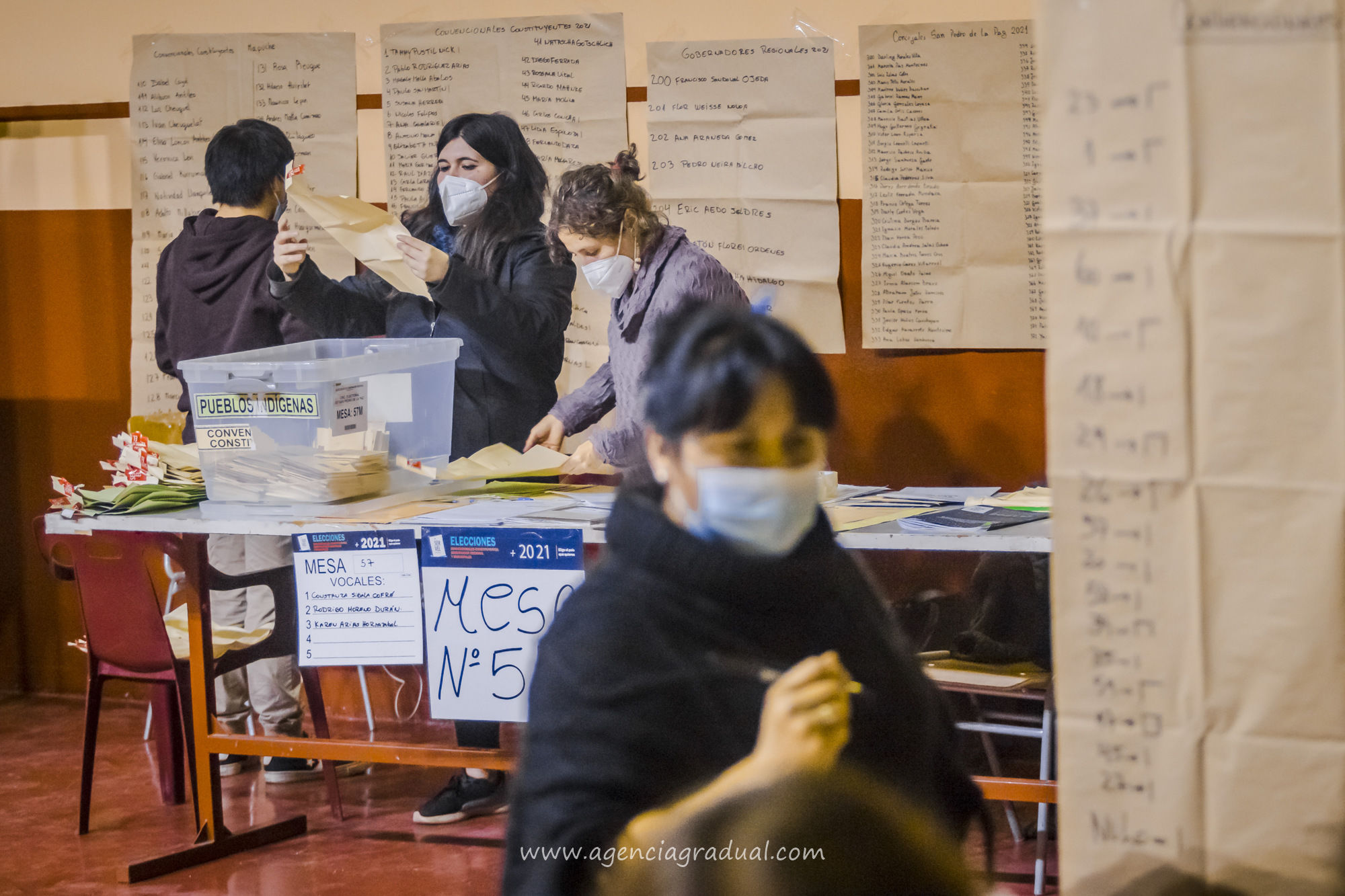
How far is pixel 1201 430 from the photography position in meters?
1.11

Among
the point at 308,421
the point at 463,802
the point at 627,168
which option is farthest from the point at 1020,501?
the point at 463,802

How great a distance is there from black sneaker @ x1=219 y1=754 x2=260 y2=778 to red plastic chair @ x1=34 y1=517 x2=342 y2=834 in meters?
0.42

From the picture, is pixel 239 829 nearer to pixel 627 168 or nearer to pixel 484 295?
pixel 484 295

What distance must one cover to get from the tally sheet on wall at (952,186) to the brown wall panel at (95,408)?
10 cm

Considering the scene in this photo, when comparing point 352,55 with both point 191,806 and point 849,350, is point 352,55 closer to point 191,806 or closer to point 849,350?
point 849,350

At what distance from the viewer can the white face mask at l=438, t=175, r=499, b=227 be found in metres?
3.97

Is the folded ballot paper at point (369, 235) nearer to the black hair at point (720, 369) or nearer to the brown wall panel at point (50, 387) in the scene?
the brown wall panel at point (50, 387)

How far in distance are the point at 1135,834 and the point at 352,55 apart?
3.96 m

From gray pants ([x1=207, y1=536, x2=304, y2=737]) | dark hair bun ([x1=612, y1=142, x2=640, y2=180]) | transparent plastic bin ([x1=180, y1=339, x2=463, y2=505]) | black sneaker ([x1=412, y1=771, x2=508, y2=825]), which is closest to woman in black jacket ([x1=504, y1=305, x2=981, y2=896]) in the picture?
transparent plastic bin ([x1=180, y1=339, x2=463, y2=505])

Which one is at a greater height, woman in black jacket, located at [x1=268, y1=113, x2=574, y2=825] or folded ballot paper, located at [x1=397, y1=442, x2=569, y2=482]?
woman in black jacket, located at [x1=268, y1=113, x2=574, y2=825]

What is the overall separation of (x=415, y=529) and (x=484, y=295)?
1292mm

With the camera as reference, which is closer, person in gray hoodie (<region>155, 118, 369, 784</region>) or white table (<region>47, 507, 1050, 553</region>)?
white table (<region>47, 507, 1050, 553</region>)

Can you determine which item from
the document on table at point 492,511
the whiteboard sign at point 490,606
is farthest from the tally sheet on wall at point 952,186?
the whiteboard sign at point 490,606

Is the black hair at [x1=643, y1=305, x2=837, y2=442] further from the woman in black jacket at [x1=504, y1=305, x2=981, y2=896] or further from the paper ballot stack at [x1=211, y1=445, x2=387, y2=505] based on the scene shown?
the paper ballot stack at [x1=211, y1=445, x2=387, y2=505]
